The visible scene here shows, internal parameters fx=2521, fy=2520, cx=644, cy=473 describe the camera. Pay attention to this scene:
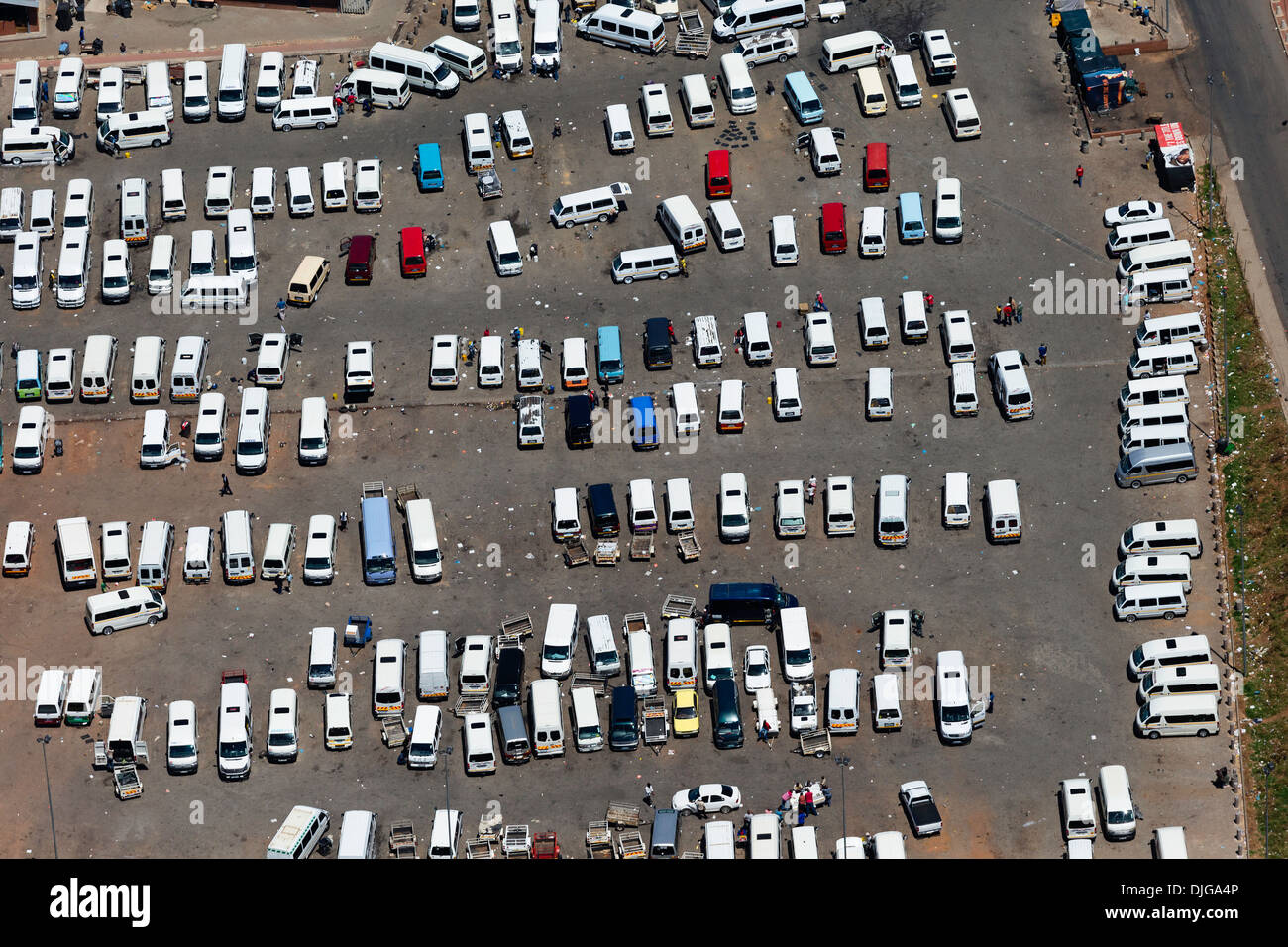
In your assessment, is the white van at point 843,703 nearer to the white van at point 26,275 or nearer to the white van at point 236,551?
the white van at point 236,551

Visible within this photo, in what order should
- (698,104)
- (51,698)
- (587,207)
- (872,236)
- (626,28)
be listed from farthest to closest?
(626,28) < (698,104) < (587,207) < (872,236) < (51,698)

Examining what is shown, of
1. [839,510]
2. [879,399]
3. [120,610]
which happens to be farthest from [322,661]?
[879,399]

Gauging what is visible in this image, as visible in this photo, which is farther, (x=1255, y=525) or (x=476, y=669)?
(x=1255, y=525)

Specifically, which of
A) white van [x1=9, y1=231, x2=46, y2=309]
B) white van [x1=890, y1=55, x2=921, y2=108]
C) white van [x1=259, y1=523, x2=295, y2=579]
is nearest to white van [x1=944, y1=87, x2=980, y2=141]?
white van [x1=890, y1=55, x2=921, y2=108]

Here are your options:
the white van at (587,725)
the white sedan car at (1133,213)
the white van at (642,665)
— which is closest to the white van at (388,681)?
the white van at (587,725)

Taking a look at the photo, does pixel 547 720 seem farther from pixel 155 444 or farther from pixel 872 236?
pixel 872 236

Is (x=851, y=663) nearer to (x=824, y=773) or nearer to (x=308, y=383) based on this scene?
(x=824, y=773)

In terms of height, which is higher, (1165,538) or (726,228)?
(726,228)
